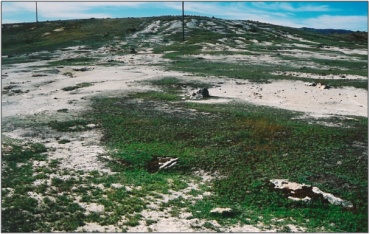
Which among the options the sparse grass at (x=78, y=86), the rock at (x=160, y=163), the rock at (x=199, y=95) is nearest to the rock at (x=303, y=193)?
the rock at (x=160, y=163)

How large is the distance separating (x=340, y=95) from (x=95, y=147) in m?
30.2

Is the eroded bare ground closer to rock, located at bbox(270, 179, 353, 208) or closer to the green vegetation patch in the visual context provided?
the green vegetation patch

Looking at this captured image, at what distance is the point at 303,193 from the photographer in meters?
20.2

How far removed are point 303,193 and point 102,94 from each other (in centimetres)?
3017

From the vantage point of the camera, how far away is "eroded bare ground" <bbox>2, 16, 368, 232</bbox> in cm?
1811

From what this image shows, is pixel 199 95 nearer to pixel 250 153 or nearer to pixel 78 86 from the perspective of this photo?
pixel 78 86

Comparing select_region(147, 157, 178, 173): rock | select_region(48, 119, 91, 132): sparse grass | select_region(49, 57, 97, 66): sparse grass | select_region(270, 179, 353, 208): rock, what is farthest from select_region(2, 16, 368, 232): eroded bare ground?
select_region(270, 179, 353, 208): rock

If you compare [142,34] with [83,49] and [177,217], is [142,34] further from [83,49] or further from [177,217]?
[177,217]

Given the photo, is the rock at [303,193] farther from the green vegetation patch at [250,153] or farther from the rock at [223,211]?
the rock at [223,211]

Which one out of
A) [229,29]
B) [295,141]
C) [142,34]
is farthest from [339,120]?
[229,29]

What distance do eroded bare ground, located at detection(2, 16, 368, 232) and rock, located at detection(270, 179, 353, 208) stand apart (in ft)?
10.5

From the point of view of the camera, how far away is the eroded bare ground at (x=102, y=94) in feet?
59.4

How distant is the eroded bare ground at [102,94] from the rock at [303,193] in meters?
3.21

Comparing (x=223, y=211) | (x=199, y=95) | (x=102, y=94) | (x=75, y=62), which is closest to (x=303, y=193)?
(x=223, y=211)
